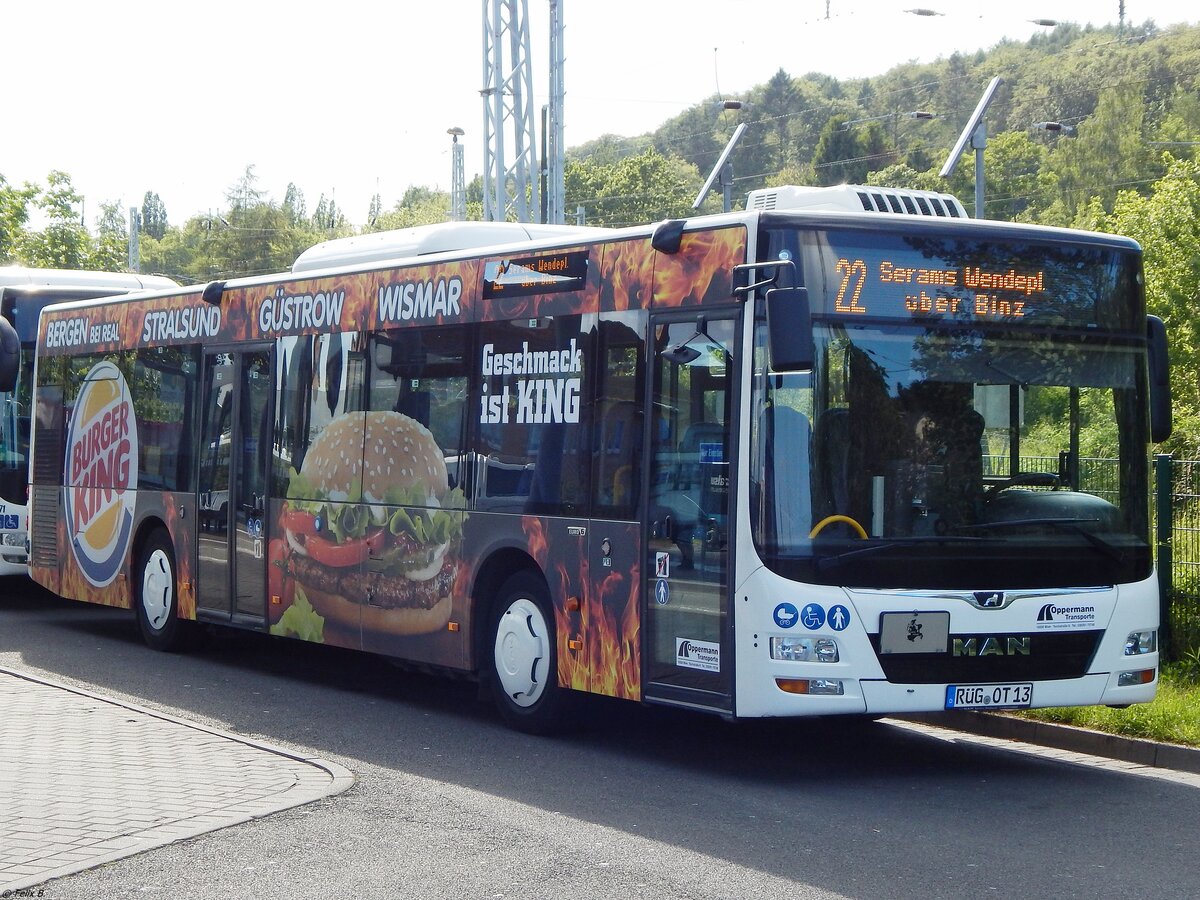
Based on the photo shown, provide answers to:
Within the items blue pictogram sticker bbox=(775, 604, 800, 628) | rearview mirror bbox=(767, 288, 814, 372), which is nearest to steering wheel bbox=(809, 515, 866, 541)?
blue pictogram sticker bbox=(775, 604, 800, 628)

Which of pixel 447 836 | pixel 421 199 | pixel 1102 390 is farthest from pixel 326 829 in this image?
pixel 421 199

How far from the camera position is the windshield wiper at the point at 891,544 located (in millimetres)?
8922

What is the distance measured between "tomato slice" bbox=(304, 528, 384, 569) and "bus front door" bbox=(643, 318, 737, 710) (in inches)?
127

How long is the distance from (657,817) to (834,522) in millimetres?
1795

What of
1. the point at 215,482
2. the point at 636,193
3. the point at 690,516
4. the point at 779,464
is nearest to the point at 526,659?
the point at 690,516

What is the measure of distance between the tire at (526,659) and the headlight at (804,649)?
202 cm

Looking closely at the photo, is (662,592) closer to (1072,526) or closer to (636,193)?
(1072,526)

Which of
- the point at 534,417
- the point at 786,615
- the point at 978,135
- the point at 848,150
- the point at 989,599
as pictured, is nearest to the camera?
the point at 786,615

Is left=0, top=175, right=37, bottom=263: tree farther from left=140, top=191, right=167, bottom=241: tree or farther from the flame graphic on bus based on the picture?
left=140, top=191, right=167, bottom=241: tree

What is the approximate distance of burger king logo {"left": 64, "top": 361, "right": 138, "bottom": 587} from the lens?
1595 cm

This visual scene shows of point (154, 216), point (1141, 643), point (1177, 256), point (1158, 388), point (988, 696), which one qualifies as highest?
point (154, 216)

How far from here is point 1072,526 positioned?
9461 mm

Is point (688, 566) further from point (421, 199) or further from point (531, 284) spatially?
point (421, 199)

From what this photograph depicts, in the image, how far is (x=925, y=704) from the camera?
9.06 m
